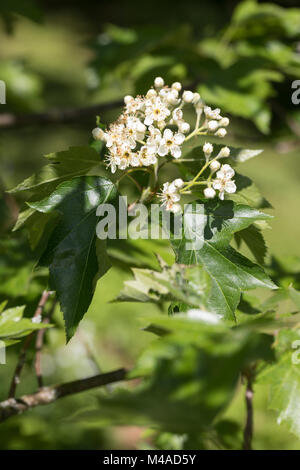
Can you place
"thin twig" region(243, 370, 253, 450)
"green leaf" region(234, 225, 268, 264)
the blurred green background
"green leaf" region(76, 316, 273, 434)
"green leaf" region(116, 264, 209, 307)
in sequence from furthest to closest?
the blurred green background
"thin twig" region(243, 370, 253, 450)
"green leaf" region(234, 225, 268, 264)
"green leaf" region(116, 264, 209, 307)
"green leaf" region(76, 316, 273, 434)

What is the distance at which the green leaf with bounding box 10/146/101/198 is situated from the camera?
116 centimetres

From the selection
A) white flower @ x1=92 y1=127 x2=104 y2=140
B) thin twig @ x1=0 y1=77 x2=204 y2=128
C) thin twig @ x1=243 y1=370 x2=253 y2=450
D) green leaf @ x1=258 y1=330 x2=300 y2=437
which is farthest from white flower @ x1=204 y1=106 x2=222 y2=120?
thin twig @ x1=0 y1=77 x2=204 y2=128

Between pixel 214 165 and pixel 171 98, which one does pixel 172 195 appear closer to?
pixel 214 165

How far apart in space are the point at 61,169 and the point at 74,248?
0.23 m

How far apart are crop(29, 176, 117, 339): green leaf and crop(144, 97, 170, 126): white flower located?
187mm

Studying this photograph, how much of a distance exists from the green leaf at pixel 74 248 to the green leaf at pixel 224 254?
19 centimetres

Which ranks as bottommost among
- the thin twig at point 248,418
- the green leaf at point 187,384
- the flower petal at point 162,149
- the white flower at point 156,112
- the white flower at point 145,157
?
the thin twig at point 248,418

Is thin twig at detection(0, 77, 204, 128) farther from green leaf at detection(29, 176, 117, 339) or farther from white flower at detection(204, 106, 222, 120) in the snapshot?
green leaf at detection(29, 176, 117, 339)

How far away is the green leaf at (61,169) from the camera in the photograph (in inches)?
45.5

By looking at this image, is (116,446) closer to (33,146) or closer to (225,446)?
(225,446)

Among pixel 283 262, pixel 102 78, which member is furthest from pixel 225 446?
pixel 102 78

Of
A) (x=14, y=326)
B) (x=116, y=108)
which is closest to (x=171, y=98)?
(x=14, y=326)

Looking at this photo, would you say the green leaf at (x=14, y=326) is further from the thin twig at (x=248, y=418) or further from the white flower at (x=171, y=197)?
the thin twig at (x=248, y=418)

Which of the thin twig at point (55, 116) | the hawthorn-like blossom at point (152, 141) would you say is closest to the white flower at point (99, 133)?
the hawthorn-like blossom at point (152, 141)
